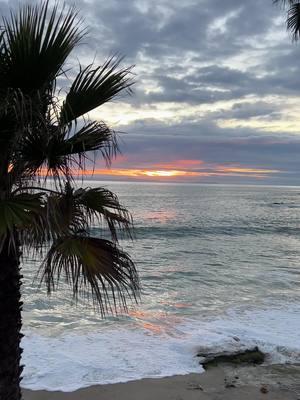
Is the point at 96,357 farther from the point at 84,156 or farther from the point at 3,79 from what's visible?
the point at 3,79

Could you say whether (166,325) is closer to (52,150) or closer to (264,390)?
(264,390)

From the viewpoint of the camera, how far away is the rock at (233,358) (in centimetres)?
790

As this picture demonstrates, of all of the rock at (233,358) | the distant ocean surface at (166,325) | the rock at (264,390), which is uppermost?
the rock at (264,390)

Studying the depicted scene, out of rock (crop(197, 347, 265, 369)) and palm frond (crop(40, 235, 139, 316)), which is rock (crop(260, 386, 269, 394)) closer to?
rock (crop(197, 347, 265, 369))

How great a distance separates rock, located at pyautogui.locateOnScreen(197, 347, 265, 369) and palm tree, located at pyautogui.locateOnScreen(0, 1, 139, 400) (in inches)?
193

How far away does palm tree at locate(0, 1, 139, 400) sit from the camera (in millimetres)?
3049

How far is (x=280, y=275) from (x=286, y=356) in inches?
382

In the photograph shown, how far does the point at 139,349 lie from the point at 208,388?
7.04 ft

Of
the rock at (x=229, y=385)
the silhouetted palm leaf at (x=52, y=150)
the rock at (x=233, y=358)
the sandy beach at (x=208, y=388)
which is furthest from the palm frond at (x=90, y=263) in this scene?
the rock at (x=233, y=358)

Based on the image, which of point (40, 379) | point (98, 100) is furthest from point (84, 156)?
point (40, 379)

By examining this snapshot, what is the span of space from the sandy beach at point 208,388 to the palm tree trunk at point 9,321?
312cm

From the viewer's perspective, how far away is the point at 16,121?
10.3ft

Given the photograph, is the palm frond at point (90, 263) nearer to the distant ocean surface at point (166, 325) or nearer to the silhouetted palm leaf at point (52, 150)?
the silhouetted palm leaf at point (52, 150)

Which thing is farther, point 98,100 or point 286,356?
point 286,356
